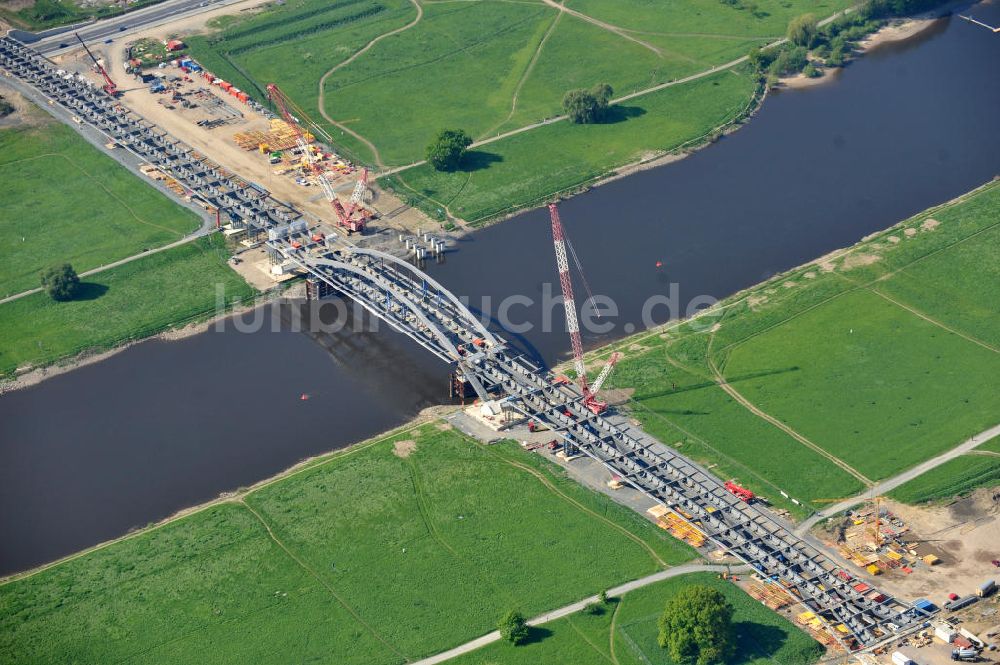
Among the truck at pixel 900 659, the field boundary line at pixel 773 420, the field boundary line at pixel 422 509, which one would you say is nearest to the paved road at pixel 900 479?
the field boundary line at pixel 773 420

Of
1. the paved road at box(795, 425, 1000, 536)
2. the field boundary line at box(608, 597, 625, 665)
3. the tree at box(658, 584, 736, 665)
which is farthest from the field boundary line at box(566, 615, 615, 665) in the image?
the paved road at box(795, 425, 1000, 536)

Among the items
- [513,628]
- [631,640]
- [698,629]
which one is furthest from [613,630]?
[513,628]

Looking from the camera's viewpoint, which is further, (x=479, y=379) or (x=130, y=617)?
(x=479, y=379)

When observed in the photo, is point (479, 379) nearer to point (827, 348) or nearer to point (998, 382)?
point (827, 348)

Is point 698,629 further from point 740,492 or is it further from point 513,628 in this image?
point 740,492

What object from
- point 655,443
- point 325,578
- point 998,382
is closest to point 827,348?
point 998,382

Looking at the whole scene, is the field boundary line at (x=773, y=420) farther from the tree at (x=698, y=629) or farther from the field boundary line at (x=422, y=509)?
the field boundary line at (x=422, y=509)
